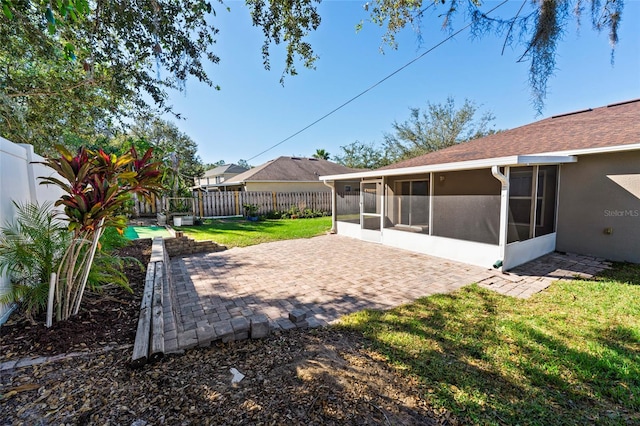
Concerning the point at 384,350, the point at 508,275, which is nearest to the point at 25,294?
the point at 384,350

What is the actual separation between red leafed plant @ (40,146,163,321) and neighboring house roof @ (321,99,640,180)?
20.6 ft

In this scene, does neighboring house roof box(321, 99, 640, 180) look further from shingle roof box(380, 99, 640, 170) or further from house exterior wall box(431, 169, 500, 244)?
house exterior wall box(431, 169, 500, 244)

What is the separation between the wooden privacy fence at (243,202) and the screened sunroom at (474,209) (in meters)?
8.61

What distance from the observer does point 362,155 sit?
3272 centimetres

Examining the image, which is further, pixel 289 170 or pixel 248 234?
pixel 289 170

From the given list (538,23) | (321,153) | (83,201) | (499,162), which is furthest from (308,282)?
(321,153)

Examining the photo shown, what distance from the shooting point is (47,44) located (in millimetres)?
4824

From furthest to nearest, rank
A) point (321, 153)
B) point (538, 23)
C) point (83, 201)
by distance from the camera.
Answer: point (321, 153), point (538, 23), point (83, 201)

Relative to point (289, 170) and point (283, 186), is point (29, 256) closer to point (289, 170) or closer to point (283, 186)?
point (283, 186)

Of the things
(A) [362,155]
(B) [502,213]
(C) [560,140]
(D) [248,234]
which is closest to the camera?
(B) [502,213]

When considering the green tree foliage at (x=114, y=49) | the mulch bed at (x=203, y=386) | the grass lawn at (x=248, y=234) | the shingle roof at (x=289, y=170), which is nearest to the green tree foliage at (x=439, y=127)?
the shingle roof at (x=289, y=170)

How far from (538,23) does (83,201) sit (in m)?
4.83

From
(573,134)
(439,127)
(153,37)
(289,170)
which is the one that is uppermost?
(439,127)

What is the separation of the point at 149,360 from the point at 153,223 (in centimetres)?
1203
